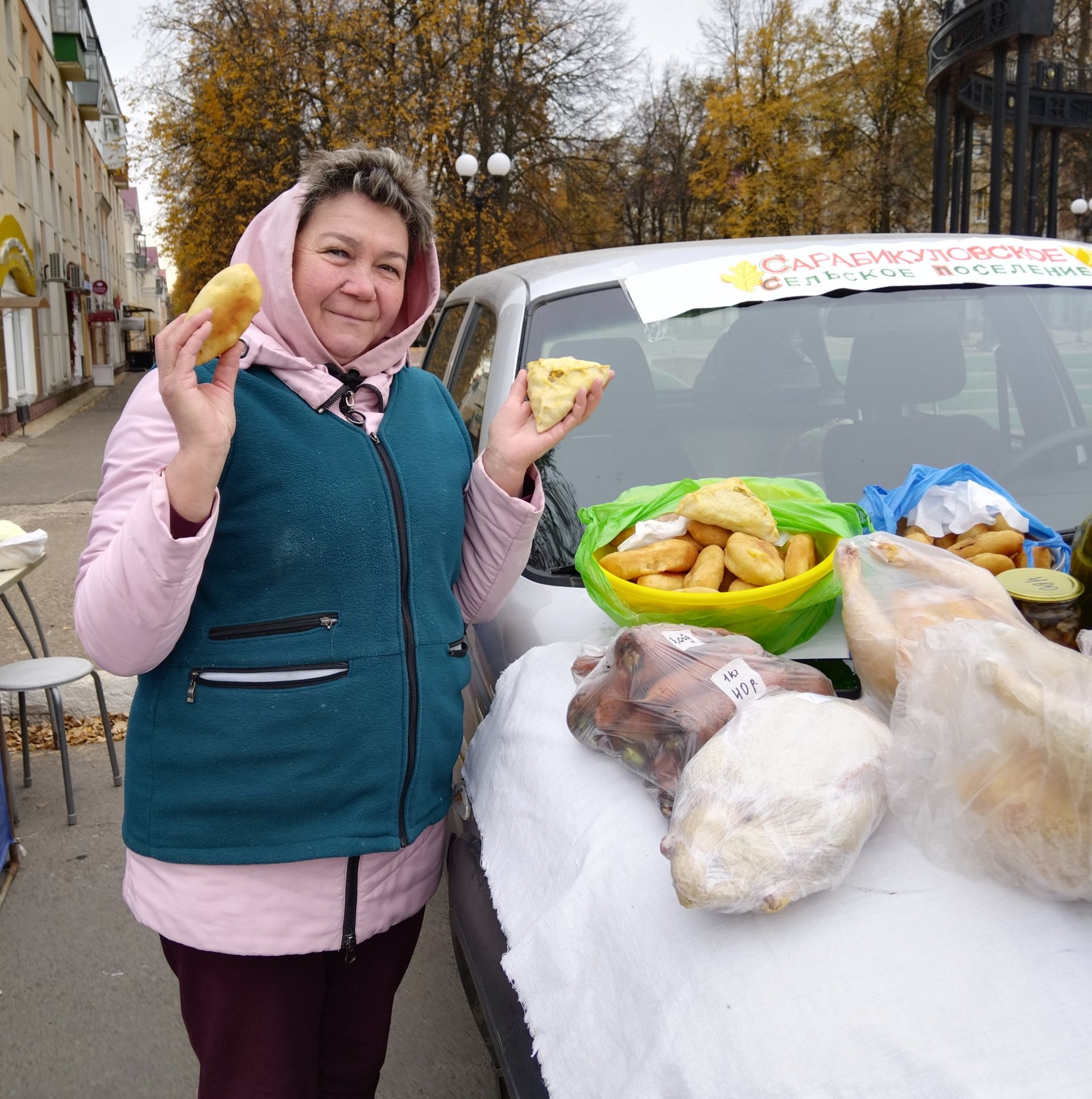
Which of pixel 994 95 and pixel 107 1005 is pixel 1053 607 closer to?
pixel 107 1005

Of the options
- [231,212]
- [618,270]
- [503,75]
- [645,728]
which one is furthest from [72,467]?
[503,75]

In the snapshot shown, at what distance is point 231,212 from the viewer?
23.5 meters

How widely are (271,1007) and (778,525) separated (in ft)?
3.97

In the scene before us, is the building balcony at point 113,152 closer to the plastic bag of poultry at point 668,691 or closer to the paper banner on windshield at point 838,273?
the paper banner on windshield at point 838,273

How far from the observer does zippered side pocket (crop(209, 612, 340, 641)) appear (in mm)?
1592

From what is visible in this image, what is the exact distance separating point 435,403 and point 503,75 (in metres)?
26.7

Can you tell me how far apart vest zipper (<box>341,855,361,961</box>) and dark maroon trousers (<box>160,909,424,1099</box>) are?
0.25ft

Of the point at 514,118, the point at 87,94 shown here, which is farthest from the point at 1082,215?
the point at 87,94

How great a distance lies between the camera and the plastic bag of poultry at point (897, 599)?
1375mm

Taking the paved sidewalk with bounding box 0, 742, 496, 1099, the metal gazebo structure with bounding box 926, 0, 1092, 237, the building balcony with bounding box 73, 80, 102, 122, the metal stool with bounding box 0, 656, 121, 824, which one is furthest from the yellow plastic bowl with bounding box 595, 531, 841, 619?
the building balcony with bounding box 73, 80, 102, 122

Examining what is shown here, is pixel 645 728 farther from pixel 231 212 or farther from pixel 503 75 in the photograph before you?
pixel 503 75

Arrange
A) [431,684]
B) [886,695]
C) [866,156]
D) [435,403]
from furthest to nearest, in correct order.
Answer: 1. [866,156]
2. [435,403]
3. [431,684]
4. [886,695]

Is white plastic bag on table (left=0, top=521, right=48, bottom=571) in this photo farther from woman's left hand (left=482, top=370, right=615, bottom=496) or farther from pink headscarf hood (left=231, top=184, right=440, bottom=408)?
woman's left hand (left=482, top=370, right=615, bottom=496)

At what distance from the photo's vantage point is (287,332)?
1703 millimetres
